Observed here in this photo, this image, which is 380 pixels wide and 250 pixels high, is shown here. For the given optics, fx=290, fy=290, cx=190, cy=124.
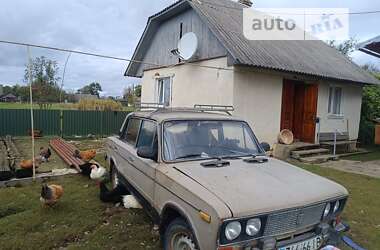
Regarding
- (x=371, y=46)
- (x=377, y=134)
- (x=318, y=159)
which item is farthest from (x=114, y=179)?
(x=377, y=134)

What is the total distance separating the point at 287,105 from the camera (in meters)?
11.8

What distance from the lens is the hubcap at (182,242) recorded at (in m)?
2.74

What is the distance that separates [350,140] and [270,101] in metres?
5.58

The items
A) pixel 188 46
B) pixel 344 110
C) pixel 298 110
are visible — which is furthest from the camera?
pixel 344 110

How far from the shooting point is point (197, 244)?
102 inches

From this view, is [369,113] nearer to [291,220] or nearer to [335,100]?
[335,100]

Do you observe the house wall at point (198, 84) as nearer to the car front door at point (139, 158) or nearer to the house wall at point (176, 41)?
the house wall at point (176, 41)

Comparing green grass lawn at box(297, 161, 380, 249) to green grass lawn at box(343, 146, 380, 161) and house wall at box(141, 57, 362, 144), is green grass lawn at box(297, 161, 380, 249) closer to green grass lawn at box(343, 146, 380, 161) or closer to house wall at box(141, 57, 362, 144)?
house wall at box(141, 57, 362, 144)

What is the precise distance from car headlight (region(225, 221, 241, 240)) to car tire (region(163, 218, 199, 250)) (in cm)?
40

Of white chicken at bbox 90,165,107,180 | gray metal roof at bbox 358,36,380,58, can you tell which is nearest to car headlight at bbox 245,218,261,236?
white chicken at bbox 90,165,107,180

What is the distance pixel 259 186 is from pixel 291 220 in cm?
41

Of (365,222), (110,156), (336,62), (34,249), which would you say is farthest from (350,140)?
(34,249)

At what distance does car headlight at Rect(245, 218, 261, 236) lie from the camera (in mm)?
2455

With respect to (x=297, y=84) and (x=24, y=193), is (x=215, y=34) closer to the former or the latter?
(x=297, y=84)
